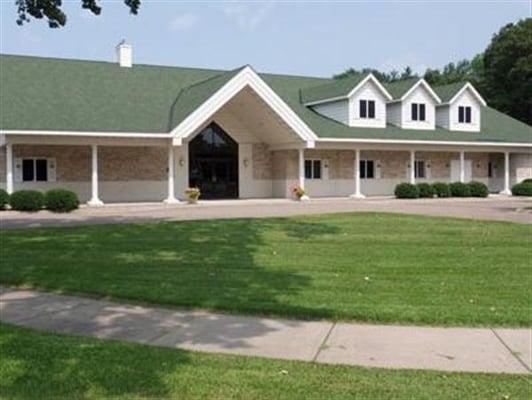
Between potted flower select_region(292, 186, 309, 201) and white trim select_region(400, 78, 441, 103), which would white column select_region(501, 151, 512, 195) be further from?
potted flower select_region(292, 186, 309, 201)

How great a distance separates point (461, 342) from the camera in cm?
731

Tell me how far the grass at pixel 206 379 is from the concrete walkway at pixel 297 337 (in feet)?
1.17

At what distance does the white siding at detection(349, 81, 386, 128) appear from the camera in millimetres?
39656

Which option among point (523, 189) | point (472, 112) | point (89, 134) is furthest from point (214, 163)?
point (523, 189)

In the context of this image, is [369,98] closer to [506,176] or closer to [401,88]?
[401,88]

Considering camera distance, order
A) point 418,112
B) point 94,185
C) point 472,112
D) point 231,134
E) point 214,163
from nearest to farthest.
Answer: point 94,185 → point 214,163 → point 231,134 → point 418,112 → point 472,112

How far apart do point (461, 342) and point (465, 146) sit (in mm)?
35064

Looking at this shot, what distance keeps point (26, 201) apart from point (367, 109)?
65.1ft

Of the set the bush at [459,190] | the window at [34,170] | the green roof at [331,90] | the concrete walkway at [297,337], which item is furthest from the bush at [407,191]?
the concrete walkway at [297,337]

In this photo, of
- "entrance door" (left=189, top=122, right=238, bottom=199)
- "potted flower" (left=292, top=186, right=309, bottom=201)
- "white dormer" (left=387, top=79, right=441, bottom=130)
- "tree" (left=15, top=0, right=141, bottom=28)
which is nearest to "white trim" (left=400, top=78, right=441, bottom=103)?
"white dormer" (left=387, top=79, right=441, bottom=130)

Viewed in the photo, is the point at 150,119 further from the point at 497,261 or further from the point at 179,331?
the point at 179,331

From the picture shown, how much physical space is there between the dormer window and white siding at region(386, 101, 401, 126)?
1807 mm

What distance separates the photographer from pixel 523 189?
41.1 meters

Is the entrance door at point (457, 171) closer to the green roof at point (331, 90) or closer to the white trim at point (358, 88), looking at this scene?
the white trim at point (358, 88)
